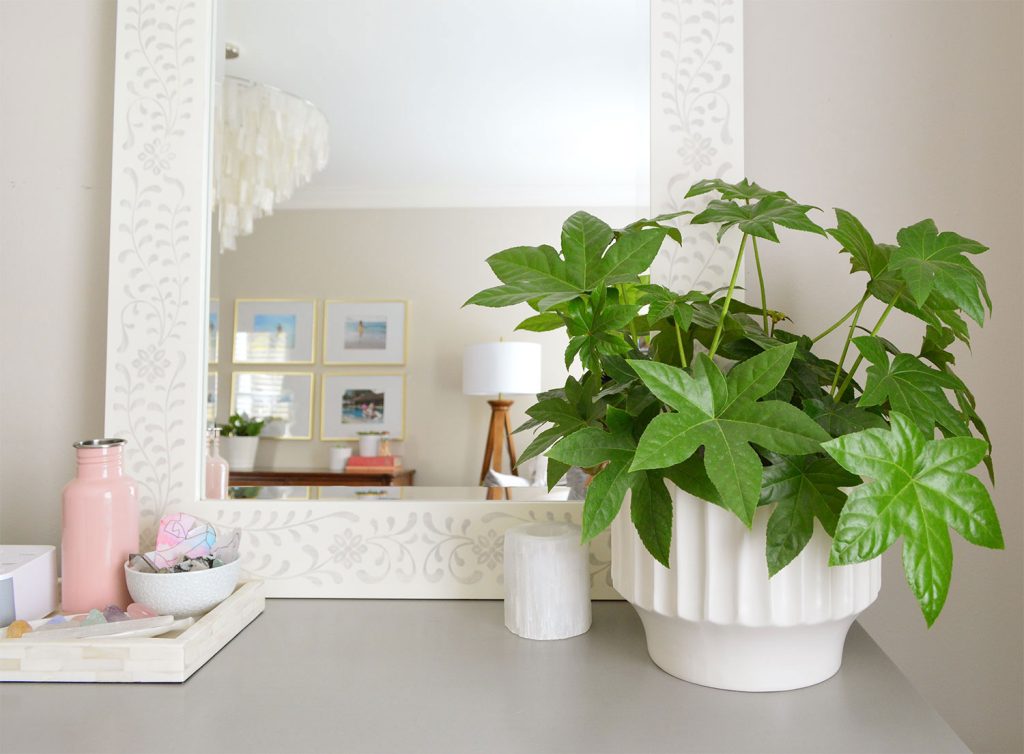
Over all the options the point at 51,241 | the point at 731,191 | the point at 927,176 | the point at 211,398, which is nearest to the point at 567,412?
the point at 731,191

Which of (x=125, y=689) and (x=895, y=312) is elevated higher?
(x=895, y=312)

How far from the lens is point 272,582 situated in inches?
37.4

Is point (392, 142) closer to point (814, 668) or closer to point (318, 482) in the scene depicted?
point (318, 482)

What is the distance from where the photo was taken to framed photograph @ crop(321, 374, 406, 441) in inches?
37.9

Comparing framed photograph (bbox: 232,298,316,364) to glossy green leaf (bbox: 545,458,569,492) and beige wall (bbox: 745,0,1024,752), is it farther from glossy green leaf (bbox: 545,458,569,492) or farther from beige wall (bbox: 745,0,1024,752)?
beige wall (bbox: 745,0,1024,752)

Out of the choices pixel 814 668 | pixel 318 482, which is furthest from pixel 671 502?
pixel 318 482

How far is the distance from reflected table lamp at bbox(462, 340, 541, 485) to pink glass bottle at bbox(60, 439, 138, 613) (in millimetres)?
462

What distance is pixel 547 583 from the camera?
0.79 m

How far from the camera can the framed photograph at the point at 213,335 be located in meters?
0.97

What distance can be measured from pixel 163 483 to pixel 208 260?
1.07 feet

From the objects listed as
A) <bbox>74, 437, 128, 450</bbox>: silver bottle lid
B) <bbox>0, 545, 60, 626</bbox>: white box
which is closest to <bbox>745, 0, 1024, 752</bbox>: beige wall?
<bbox>74, 437, 128, 450</bbox>: silver bottle lid

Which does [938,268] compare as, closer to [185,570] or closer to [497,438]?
[497,438]

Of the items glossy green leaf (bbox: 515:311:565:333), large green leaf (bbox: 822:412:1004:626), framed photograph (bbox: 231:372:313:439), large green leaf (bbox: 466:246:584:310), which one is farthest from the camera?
framed photograph (bbox: 231:372:313:439)

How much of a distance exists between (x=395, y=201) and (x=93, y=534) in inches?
23.0
